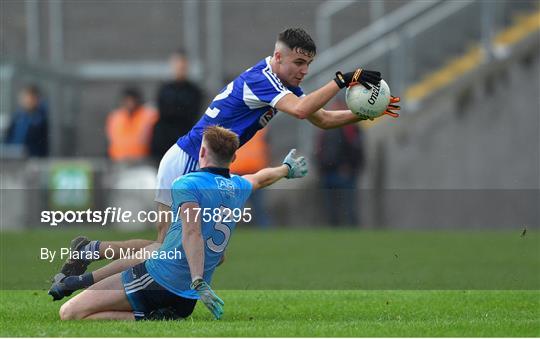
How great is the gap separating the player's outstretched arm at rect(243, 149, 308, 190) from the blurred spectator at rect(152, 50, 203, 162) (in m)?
7.78

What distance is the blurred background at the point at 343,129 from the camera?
1888cm

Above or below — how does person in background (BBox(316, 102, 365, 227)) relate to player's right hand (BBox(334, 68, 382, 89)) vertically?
below

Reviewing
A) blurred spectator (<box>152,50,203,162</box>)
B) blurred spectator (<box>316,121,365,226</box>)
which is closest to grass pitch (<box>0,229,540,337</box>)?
blurred spectator (<box>316,121,365,226</box>)

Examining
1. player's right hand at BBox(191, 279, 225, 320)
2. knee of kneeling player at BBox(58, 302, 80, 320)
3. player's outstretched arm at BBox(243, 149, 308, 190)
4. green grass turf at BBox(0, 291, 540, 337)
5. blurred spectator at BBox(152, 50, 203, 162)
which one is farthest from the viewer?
blurred spectator at BBox(152, 50, 203, 162)

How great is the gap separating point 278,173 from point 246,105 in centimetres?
56

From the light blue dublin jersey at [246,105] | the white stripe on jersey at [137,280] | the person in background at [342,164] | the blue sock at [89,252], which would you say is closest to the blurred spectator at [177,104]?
the person in background at [342,164]

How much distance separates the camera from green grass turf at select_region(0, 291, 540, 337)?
796 cm

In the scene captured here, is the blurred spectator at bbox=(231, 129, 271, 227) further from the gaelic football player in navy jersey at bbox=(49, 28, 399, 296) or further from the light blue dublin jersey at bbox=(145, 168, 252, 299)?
the light blue dublin jersey at bbox=(145, 168, 252, 299)

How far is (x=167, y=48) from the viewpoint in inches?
854

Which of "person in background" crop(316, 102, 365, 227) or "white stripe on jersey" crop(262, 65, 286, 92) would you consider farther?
"person in background" crop(316, 102, 365, 227)

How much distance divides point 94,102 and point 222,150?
44.4 ft

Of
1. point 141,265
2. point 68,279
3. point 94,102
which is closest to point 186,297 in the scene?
point 141,265

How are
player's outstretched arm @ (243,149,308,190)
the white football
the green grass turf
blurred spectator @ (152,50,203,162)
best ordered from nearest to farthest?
the green grass turf < the white football < player's outstretched arm @ (243,149,308,190) < blurred spectator @ (152,50,203,162)

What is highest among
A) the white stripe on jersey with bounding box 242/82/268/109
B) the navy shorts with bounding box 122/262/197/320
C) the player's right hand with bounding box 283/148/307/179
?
the white stripe on jersey with bounding box 242/82/268/109
